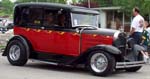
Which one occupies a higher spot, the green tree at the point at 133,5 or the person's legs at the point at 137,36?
the person's legs at the point at 137,36

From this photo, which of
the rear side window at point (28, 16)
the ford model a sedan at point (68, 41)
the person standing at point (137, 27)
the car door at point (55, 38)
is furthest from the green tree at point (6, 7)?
the person standing at point (137, 27)

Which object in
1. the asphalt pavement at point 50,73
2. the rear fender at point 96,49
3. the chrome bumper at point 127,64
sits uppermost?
the rear fender at point 96,49

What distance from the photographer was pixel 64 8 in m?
13.5

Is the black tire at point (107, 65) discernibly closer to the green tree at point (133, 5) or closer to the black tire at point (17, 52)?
the black tire at point (17, 52)

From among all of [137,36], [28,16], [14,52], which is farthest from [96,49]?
[14,52]

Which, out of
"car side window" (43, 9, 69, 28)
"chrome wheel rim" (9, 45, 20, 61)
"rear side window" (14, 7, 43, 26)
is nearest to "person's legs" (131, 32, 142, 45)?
"car side window" (43, 9, 69, 28)

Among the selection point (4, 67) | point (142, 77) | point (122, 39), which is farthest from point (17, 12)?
point (142, 77)

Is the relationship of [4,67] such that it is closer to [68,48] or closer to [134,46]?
[68,48]

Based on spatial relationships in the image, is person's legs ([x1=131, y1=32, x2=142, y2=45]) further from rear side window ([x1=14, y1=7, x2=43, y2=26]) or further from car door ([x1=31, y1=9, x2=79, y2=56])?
rear side window ([x1=14, y1=7, x2=43, y2=26])

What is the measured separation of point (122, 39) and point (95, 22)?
1.52 metres

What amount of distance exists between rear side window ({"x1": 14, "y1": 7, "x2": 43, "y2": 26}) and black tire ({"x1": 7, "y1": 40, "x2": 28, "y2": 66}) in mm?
674

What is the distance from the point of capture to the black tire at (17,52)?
1406cm

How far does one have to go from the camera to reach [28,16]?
47.4 ft

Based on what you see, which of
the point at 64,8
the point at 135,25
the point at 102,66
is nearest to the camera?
the point at 102,66
